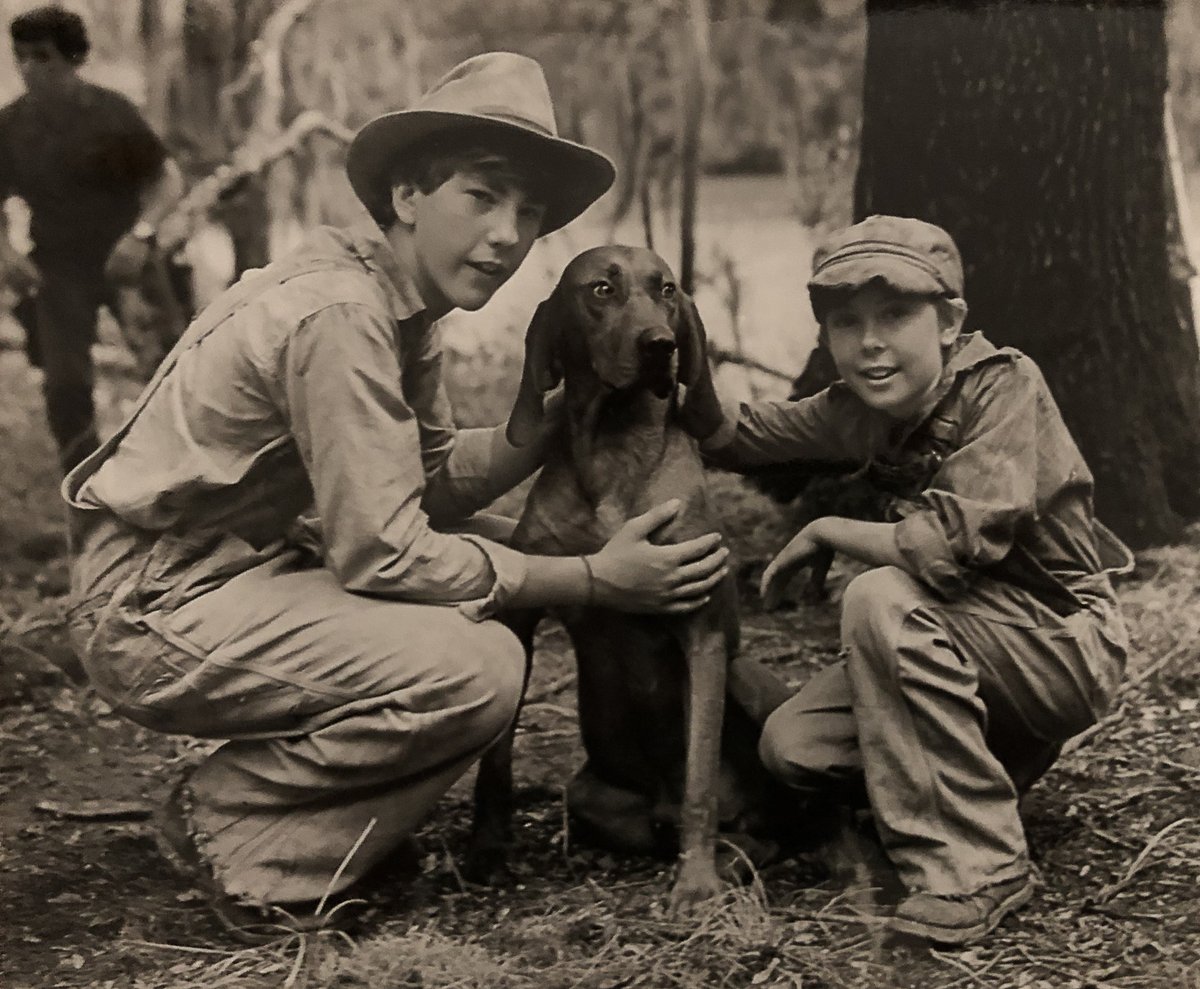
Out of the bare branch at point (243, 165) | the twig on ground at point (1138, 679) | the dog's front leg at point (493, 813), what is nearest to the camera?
the dog's front leg at point (493, 813)

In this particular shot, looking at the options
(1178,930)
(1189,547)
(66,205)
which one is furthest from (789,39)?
(1178,930)

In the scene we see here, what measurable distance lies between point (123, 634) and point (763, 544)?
116cm

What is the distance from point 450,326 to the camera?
234cm

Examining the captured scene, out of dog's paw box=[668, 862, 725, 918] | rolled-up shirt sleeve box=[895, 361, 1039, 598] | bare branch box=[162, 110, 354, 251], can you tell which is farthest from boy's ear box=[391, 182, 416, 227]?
dog's paw box=[668, 862, 725, 918]

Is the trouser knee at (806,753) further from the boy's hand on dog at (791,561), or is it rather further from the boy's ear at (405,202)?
the boy's ear at (405,202)

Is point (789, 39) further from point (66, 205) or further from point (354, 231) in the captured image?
point (66, 205)

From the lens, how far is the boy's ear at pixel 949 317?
2.12 meters

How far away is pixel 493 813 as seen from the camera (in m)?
2.33

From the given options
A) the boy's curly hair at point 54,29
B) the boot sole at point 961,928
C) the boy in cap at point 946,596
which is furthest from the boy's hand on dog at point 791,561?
the boy's curly hair at point 54,29

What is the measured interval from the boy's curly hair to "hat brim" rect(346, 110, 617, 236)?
2.06ft

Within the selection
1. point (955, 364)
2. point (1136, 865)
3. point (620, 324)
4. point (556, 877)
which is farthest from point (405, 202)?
point (1136, 865)

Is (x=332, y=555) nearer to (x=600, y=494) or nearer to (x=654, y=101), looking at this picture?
(x=600, y=494)

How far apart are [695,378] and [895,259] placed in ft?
1.27

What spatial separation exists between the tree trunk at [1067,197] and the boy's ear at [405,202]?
89cm
